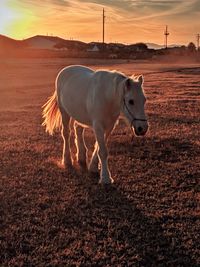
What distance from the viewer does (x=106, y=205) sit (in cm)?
532

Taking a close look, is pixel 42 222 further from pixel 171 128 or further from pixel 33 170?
A: pixel 171 128

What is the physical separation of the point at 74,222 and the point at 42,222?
353mm

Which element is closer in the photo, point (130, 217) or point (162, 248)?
point (162, 248)

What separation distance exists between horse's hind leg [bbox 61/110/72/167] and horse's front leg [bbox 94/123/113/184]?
3.04 feet

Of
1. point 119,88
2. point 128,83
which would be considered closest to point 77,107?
point 119,88

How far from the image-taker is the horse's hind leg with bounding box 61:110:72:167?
701cm

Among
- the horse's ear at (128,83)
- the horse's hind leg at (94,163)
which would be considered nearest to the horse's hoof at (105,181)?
the horse's hind leg at (94,163)

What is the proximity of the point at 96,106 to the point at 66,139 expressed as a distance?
1.42 m

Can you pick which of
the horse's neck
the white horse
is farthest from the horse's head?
the horse's neck

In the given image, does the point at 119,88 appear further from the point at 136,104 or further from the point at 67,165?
the point at 67,165

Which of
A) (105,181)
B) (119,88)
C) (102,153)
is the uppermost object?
(119,88)

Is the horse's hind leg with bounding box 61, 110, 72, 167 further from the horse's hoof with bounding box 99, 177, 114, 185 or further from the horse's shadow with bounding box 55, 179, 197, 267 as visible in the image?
Result: the horse's shadow with bounding box 55, 179, 197, 267

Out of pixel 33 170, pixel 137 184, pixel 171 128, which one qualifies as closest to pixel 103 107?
pixel 137 184

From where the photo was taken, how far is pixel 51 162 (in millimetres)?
7207
